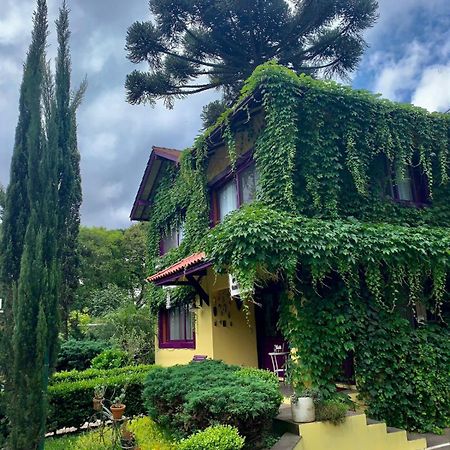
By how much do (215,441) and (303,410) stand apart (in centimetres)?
206

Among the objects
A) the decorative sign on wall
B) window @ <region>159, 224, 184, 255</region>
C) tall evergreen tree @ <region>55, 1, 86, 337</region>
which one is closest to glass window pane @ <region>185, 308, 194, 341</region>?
the decorative sign on wall

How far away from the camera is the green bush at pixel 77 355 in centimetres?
1841

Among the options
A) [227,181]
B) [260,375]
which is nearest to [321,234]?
[260,375]

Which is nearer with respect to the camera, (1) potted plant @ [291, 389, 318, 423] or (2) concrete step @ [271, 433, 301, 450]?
(2) concrete step @ [271, 433, 301, 450]

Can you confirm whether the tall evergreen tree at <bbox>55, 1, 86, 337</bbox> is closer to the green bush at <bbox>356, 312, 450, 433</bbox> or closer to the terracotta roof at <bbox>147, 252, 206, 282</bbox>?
the terracotta roof at <bbox>147, 252, 206, 282</bbox>

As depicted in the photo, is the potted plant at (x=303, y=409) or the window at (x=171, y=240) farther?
the window at (x=171, y=240)

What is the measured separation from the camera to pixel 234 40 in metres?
21.2

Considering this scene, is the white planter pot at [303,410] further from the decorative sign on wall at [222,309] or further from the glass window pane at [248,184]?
the glass window pane at [248,184]

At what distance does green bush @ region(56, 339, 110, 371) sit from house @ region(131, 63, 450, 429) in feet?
23.0

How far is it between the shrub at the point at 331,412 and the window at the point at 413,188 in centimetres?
588

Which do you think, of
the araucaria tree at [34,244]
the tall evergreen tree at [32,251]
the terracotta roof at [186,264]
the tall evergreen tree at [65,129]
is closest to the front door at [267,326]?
the terracotta roof at [186,264]

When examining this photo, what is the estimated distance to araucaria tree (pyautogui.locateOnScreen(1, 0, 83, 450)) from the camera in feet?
20.4

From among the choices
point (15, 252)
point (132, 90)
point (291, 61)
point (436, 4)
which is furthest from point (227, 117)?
point (291, 61)

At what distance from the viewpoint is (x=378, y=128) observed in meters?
10.4
